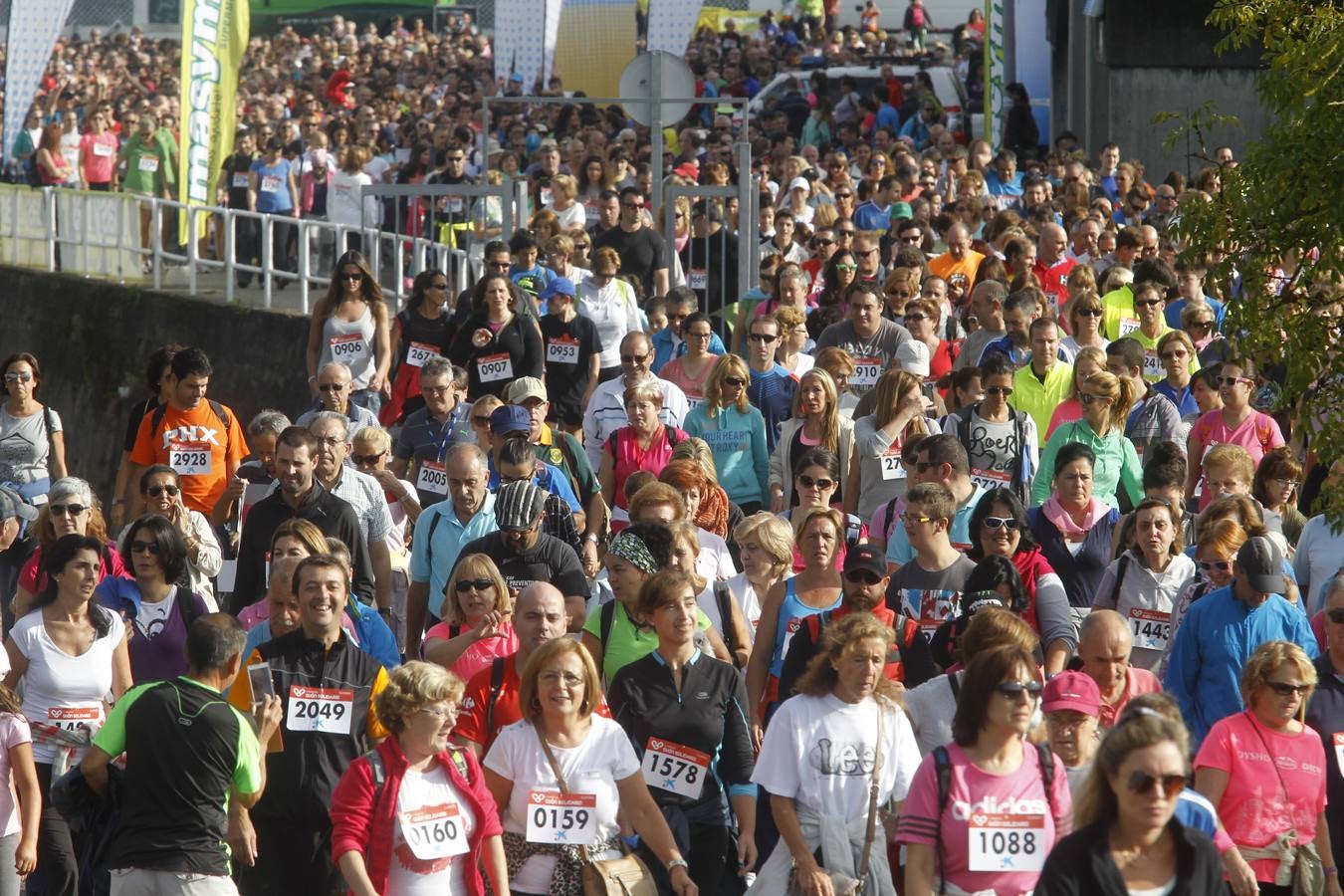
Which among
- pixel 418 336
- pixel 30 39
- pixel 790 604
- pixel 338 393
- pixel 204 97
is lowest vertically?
pixel 790 604

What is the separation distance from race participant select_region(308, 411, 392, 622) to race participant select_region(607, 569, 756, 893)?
268 cm

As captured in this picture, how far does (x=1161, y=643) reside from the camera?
920cm

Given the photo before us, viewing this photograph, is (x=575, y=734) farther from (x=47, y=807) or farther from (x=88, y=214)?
(x=88, y=214)

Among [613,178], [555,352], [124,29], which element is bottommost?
[555,352]

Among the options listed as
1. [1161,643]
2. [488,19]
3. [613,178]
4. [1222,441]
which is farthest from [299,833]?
[488,19]

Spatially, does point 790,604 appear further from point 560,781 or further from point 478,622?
point 560,781

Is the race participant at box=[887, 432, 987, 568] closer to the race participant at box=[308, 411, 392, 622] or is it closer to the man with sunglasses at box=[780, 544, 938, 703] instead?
the man with sunglasses at box=[780, 544, 938, 703]

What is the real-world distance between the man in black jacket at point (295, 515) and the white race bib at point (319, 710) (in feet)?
6.77

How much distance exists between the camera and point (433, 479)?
11.5 metres

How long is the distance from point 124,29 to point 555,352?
40.3m

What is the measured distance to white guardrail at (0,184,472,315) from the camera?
19.6 metres

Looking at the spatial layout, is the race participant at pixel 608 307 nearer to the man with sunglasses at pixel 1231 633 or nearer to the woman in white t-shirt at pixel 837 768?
the man with sunglasses at pixel 1231 633

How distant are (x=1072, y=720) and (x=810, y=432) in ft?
14.9

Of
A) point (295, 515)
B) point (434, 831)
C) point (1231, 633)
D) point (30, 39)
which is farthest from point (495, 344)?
point (30, 39)
